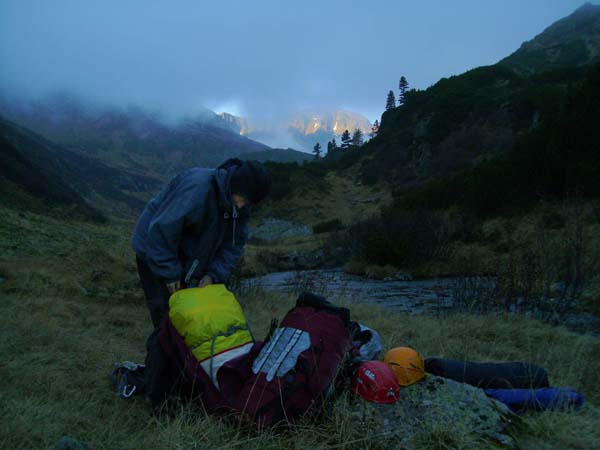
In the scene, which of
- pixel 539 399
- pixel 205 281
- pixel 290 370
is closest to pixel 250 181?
pixel 205 281

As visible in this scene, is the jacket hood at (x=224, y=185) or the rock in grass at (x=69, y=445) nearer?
the rock in grass at (x=69, y=445)

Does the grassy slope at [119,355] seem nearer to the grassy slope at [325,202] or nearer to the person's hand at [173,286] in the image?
the person's hand at [173,286]

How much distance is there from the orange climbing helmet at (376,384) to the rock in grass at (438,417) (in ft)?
0.12

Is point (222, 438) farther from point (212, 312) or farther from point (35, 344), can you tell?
point (35, 344)

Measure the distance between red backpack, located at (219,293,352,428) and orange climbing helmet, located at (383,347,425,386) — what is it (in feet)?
0.91

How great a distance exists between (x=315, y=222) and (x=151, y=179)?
5972 centimetres

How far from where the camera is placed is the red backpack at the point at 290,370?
175 cm

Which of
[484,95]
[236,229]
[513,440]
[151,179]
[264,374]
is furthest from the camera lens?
[151,179]

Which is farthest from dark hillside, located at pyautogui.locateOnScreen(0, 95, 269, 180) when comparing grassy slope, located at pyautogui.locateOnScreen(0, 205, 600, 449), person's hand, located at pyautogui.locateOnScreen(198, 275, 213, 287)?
person's hand, located at pyautogui.locateOnScreen(198, 275, 213, 287)

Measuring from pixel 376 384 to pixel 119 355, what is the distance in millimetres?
2279

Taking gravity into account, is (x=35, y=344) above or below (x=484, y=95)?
below

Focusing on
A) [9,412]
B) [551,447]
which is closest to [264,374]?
[9,412]

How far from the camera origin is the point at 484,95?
28.0m

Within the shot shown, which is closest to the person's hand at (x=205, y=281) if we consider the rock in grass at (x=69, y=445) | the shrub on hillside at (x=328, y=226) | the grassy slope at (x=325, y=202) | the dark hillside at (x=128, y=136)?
the rock in grass at (x=69, y=445)
